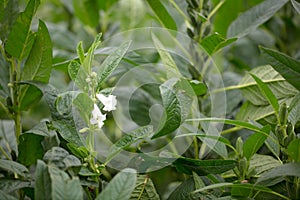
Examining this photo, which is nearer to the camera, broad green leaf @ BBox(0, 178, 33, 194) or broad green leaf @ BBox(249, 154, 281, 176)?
broad green leaf @ BBox(0, 178, 33, 194)

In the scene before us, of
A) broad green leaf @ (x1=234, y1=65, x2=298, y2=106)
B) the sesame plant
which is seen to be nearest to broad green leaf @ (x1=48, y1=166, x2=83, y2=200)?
the sesame plant

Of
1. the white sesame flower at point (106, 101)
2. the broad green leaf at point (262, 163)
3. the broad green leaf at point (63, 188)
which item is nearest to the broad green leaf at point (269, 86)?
the broad green leaf at point (262, 163)

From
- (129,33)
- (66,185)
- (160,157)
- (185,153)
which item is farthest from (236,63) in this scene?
(66,185)

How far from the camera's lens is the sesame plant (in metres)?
0.71

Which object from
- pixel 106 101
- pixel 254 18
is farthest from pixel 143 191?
pixel 254 18

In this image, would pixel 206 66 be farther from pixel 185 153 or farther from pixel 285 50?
pixel 285 50

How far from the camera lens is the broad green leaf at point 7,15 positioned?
2.58ft

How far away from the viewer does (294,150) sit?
74 centimetres

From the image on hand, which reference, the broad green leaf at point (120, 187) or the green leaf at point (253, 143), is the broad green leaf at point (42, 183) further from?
the green leaf at point (253, 143)

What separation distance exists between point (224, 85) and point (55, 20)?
68 cm

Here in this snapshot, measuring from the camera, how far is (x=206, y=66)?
3.26 feet

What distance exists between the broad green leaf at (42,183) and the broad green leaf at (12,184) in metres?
0.10

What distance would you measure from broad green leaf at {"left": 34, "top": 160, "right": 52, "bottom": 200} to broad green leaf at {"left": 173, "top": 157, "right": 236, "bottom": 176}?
23cm

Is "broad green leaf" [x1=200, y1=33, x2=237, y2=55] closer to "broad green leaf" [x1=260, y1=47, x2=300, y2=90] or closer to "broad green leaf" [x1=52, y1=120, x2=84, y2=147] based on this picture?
"broad green leaf" [x1=260, y1=47, x2=300, y2=90]
